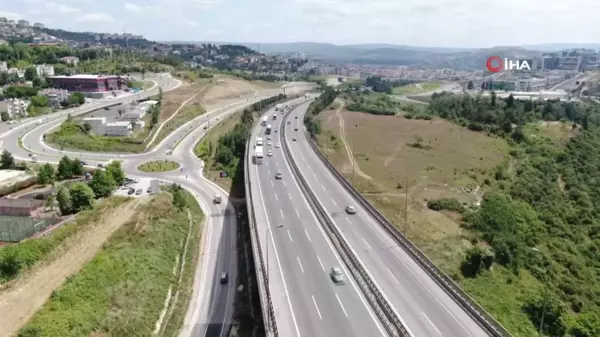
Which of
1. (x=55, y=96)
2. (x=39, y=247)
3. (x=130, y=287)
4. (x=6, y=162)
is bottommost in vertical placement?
(x=130, y=287)

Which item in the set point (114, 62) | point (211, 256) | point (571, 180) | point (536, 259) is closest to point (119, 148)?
point (211, 256)

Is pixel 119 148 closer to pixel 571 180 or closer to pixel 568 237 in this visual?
pixel 568 237

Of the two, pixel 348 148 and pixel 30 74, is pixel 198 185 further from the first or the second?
pixel 30 74

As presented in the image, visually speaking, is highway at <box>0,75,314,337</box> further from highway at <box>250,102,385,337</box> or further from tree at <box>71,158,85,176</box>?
tree at <box>71,158,85,176</box>

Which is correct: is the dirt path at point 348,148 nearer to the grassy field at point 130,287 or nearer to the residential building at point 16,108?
the grassy field at point 130,287

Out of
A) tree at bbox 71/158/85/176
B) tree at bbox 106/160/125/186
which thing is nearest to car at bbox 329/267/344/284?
tree at bbox 106/160/125/186

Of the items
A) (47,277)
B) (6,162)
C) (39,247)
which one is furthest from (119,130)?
(47,277)

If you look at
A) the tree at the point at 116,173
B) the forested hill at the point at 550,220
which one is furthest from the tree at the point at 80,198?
the forested hill at the point at 550,220
